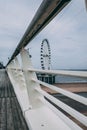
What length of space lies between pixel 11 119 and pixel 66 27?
1345 millimetres

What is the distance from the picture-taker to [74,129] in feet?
4.13

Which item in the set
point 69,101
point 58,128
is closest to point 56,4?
point 58,128

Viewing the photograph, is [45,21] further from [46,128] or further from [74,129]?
[46,128]

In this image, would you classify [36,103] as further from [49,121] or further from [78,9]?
[78,9]

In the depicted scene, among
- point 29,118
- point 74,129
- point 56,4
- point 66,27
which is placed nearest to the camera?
point 56,4

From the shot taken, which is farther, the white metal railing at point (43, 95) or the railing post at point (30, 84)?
the railing post at point (30, 84)

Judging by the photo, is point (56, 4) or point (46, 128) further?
point (46, 128)

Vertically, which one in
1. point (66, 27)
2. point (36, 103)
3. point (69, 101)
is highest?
point (66, 27)

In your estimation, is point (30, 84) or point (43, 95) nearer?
point (43, 95)

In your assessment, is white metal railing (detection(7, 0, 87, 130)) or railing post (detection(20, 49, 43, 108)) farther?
railing post (detection(20, 49, 43, 108))

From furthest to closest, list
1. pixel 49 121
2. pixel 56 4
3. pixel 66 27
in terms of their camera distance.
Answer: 1. pixel 49 121
2. pixel 66 27
3. pixel 56 4

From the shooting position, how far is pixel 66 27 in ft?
4.54

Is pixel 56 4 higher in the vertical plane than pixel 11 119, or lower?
higher

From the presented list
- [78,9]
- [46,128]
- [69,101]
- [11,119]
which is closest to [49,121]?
[46,128]
